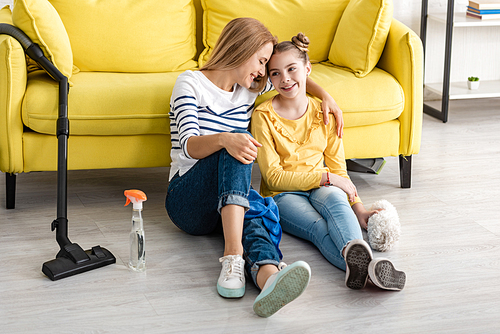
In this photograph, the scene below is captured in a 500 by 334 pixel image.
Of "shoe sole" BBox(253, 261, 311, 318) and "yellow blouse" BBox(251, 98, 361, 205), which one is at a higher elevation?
"yellow blouse" BBox(251, 98, 361, 205)

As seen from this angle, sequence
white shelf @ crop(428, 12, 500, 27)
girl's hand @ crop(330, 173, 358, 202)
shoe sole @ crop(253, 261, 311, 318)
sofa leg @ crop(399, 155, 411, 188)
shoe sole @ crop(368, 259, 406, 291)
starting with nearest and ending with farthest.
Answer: shoe sole @ crop(253, 261, 311, 318)
shoe sole @ crop(368, 259, 406, 291)
girl's hand @ crop(330, 173, 358, 202)
sofa leg @ crop(399, 155, 411, 188)
white shelf @ crop(428, 12, 500, 27)

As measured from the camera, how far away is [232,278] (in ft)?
4.99

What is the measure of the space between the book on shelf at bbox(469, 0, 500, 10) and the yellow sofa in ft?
3.74

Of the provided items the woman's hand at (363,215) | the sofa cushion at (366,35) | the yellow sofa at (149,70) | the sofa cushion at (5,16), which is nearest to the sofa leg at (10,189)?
the yellow sofa at (149,70)

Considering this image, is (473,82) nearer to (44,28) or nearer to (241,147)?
(241,147)

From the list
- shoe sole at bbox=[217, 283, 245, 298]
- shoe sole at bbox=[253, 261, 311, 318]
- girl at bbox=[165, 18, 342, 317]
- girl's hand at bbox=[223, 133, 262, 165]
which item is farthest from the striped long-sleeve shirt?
shoe sole at bbox=[253, 261, 311, 318]

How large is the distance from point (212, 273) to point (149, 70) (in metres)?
1.13

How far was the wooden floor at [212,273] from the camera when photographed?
142cm

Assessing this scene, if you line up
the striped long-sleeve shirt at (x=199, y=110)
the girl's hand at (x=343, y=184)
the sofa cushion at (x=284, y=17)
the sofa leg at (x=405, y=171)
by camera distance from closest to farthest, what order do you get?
the striped long-sleeve shirt at (x=199, y=110)
the girl's hand at (x=343, y=184)
the sofa leg at (x=405, y=171)
the sofa cushion at (x=284, y=17)

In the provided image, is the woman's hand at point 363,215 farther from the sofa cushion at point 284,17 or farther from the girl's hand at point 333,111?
the sofa cushion at point 284,17

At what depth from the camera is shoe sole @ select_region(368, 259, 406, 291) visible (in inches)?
59.2

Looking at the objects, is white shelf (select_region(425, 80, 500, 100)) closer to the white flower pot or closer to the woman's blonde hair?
the white flower pot

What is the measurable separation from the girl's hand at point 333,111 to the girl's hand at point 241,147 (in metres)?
0.49

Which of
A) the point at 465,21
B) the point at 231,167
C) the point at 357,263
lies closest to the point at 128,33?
the point at 231,167
